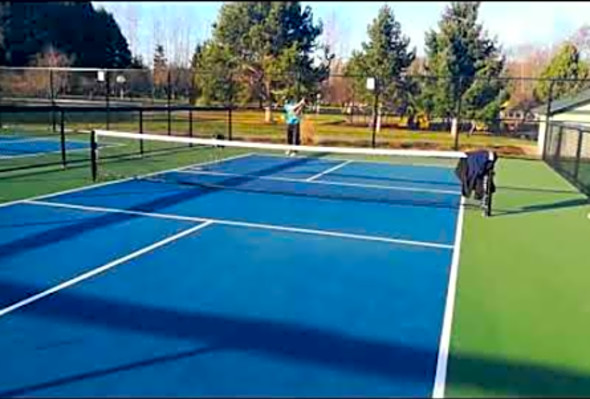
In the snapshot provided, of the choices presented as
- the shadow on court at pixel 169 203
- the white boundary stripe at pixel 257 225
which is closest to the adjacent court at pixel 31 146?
the shadow on court at pixel 169 203

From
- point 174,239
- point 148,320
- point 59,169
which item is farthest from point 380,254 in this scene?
point 59,169

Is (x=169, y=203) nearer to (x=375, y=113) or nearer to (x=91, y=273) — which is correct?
(x=91, y=273)

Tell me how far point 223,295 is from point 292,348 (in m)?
1.19

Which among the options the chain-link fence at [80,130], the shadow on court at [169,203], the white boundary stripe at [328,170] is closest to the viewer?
the shadow on court at [169,203]

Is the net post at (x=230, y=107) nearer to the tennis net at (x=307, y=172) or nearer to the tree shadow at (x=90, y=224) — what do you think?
the tennis net at (x=307, y=172)

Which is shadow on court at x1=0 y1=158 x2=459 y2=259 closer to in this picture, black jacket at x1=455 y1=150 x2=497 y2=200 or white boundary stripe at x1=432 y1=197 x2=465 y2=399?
black jacket at x1=455 y1=150 x2=497 y2=200

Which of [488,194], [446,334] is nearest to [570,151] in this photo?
[488,194]

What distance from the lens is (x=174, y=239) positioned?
22.7 feet

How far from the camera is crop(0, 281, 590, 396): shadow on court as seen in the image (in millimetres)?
3559

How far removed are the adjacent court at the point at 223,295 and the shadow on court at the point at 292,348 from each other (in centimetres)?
2

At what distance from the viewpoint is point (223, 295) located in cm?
504

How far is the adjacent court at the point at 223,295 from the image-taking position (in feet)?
11.8

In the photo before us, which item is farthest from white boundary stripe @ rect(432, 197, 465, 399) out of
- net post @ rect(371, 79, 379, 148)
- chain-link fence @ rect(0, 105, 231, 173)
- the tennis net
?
net post @ rect(371, 79, 379, 148)

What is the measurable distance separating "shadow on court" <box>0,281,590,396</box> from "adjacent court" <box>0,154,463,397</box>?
0.02m
